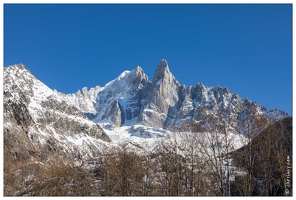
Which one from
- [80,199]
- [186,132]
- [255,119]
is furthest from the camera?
[186,132]

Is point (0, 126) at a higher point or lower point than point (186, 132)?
lower

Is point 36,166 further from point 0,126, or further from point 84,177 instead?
point 0,126

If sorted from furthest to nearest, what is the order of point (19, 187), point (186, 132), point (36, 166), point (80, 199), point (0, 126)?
point (36, 166) < point (19, 187) < point (186, 132) < point (0, 126) < point (80, 199)

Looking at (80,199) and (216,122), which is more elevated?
(216,122)

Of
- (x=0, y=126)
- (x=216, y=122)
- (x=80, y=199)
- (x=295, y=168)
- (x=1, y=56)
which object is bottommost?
(x=80, y=199)

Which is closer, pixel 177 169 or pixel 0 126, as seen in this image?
pixel 0 126

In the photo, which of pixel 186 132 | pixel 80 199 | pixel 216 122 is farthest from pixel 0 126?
pixel 186 132

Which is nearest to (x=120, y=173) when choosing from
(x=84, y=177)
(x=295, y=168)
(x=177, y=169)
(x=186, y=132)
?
(x=177, y=169)

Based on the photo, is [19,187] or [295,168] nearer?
[295,168]

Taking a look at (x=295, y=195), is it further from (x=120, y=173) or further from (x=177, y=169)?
(x=120, y=173)
